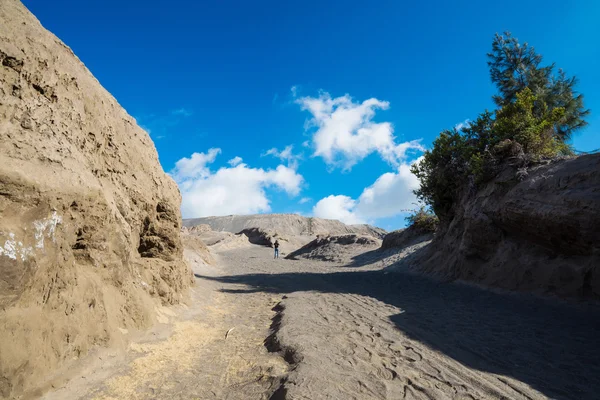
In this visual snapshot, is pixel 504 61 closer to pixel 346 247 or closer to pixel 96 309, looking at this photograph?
pixel 346 247

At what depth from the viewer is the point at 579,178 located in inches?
321

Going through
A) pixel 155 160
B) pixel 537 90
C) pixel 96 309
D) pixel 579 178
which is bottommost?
pixel 96 309

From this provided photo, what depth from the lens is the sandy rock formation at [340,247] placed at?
26250 millimetres

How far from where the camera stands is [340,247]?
28391 mm

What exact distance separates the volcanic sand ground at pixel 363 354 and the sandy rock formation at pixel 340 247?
57.3 feet

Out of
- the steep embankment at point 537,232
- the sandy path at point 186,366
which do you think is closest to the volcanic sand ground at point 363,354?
the sandy path at point 186,366

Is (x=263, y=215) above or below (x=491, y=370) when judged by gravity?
above

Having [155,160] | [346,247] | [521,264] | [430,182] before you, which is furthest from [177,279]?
[346,247]

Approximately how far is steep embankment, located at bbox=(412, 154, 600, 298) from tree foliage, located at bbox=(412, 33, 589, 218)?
103 centimetres

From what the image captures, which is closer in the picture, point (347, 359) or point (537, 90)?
point (347, 359)

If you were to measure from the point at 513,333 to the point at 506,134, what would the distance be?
28.6 feet

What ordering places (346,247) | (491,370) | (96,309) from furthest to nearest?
(346,247)
(96,309)
(491,370)

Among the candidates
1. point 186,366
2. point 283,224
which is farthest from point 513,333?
point 283,224

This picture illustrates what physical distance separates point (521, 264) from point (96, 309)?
398 inches
